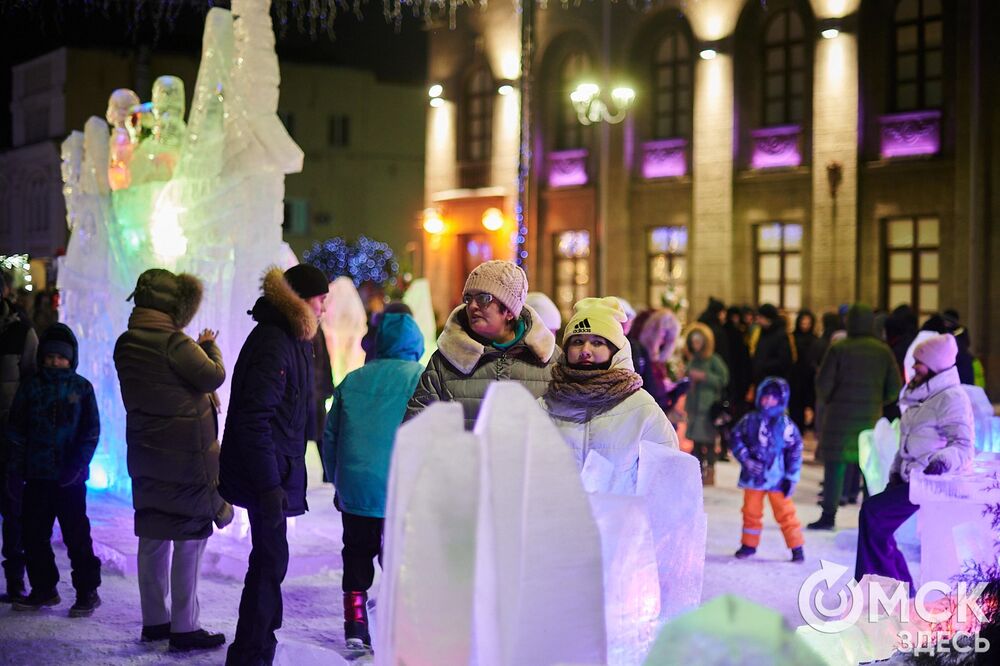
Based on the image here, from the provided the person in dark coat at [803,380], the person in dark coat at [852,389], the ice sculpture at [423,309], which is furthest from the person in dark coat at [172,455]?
the person in dark coat at [803,380]

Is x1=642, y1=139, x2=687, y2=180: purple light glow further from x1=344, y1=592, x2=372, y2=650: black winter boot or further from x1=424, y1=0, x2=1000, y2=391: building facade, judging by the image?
x1=344, y1=592, x2=372, y2=650: black winter boot

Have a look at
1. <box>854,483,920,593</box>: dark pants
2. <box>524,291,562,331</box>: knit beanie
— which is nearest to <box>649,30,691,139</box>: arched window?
<box>524,291,562,331</box>: knit beanie

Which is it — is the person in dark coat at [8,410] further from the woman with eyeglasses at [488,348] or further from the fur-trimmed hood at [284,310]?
the woman with eyeglasses at [488,348]

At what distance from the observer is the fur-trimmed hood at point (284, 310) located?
18.3 feet

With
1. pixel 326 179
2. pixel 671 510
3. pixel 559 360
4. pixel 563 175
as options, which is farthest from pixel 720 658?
pixel 326 179

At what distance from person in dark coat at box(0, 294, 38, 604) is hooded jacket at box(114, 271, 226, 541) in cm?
143

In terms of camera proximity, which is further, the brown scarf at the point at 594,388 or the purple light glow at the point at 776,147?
the purple light glow at the point at 776,147

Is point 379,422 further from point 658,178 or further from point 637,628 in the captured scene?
point 658,178

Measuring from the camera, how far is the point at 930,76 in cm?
2175

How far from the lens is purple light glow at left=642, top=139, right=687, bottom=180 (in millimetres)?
25312

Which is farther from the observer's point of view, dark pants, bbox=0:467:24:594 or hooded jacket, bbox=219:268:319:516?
dark pants, bbox=0:467:24:594

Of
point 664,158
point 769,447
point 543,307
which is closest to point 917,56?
point 664,158

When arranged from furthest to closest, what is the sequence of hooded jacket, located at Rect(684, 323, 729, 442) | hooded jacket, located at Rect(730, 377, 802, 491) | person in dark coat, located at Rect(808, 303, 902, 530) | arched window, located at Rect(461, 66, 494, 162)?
arched window, located at Rect(461, 66, 494, 162), hooded jacket, located at Rect(684, 323, 729, 442), person in dark coat, located at Rect(808, 303, 902, 530), hooded jacket, located at Rect(730, 377, 802, 491)

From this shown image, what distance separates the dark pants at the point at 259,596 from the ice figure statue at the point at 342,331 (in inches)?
296
